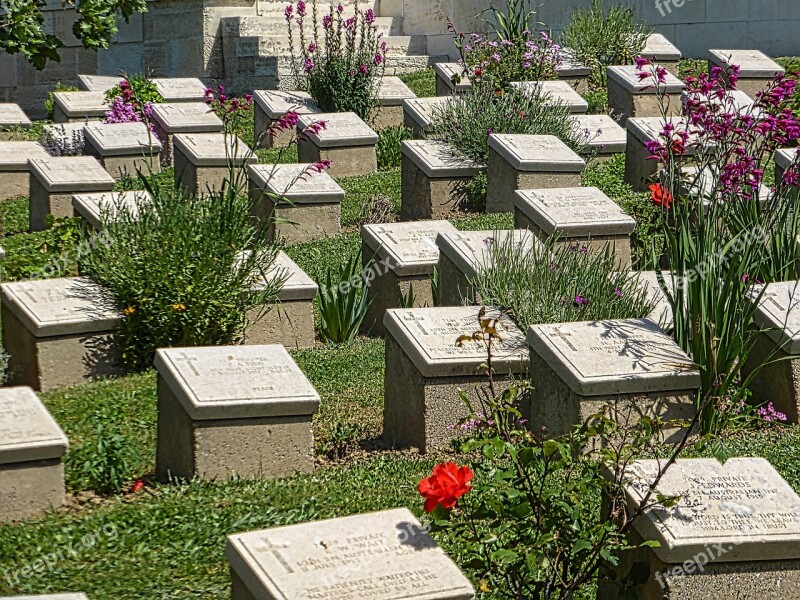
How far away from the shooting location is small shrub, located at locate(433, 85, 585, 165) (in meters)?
11.1

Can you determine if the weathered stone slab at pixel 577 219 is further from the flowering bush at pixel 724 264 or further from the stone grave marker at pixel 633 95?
the stone grave marker at pixel 633 95

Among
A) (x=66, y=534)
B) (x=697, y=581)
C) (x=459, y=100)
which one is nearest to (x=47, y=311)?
(x=66, y=534)

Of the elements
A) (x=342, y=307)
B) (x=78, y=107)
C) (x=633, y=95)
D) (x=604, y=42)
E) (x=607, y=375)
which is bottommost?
(x=342, y=307)

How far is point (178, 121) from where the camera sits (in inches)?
506

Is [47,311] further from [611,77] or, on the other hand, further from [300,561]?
[611,77]

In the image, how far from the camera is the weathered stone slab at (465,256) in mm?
7504

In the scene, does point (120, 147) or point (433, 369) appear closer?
point (433, 369)

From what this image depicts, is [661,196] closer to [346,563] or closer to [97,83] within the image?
[346,563]

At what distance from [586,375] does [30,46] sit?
6315 mm

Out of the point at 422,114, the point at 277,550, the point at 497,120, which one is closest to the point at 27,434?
the point at 277,550

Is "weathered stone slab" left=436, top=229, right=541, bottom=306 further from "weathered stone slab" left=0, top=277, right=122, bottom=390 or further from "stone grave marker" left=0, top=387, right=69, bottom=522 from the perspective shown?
"stone grave marker" left=0, top=387, right=69, bottom=522

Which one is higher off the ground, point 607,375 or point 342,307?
point 607,375

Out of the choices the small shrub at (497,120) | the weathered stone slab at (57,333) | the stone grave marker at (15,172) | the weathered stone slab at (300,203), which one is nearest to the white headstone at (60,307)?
the weathered stone slab at (57,333)

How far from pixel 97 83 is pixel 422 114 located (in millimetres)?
4716
